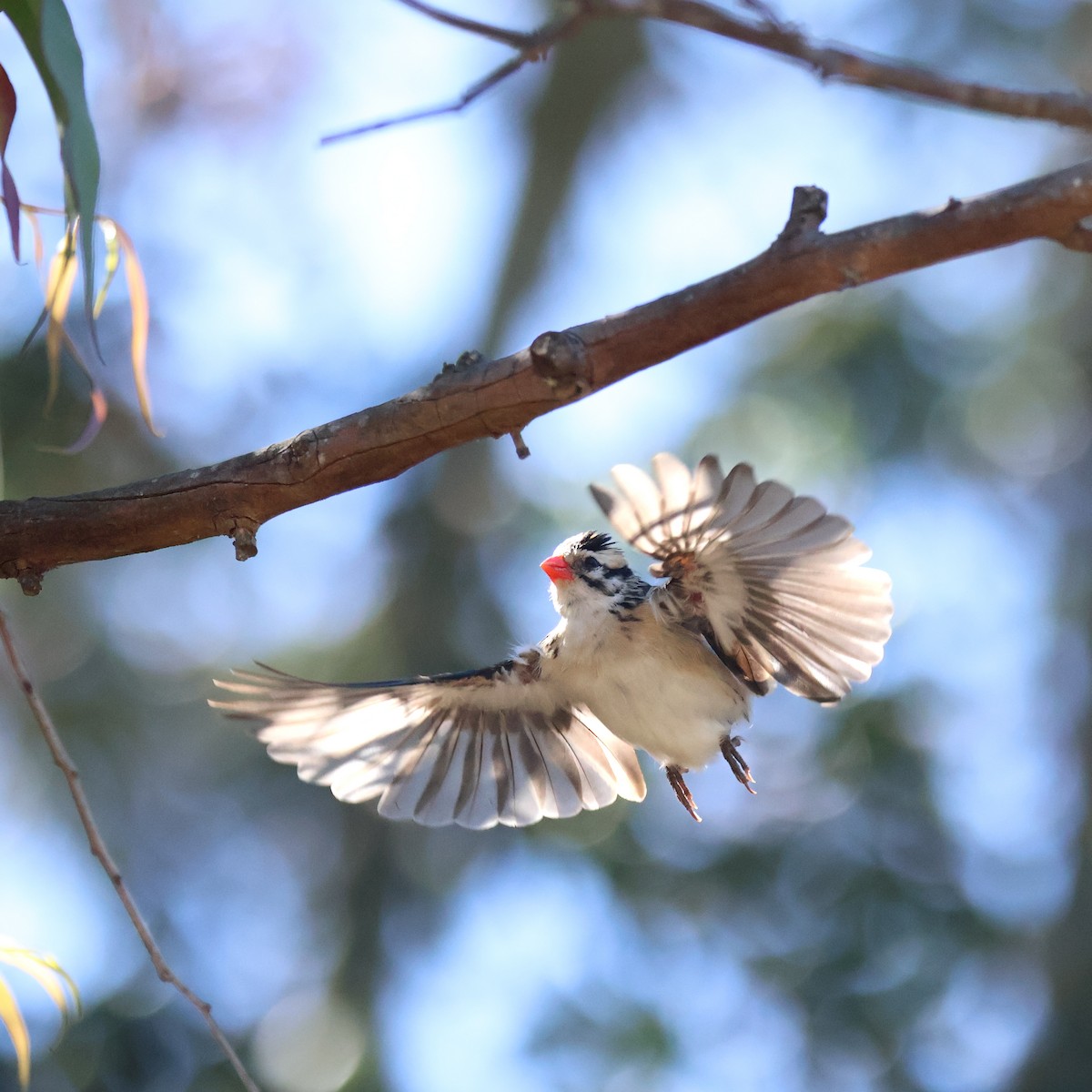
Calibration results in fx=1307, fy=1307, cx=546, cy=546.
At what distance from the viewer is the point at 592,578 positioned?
2934mm

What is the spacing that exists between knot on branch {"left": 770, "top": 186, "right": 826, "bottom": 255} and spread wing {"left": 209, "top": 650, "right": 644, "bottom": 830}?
5.07 feet

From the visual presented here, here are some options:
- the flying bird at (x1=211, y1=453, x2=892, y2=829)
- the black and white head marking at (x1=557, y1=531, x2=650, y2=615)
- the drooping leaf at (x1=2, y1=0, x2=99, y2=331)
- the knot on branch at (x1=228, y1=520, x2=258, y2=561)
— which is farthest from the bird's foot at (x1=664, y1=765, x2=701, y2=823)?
the drooping leaf at (x1=2, y1=0, x2=99, y2=331)

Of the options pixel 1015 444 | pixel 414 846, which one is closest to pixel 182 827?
pixel 414 846

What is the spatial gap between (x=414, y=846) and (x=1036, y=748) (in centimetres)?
292

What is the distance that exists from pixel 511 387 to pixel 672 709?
1.25 meters

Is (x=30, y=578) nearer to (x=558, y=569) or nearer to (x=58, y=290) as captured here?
(x=58, y=290)

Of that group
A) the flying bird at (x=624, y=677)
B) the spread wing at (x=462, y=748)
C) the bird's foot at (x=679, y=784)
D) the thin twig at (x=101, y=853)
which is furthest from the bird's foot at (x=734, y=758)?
the thin twig at (x=101, y=853)

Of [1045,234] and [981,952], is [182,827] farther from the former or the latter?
[1045,234]

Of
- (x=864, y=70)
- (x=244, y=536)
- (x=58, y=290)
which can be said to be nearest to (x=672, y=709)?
(x=244, y=536)

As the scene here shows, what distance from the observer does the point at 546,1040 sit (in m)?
4.74

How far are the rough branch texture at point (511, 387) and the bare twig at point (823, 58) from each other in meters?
0.09

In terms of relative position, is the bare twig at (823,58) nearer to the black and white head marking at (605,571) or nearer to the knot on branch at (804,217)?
the knot on branch at (804,217)

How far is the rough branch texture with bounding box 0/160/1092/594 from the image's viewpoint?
4.89 feet

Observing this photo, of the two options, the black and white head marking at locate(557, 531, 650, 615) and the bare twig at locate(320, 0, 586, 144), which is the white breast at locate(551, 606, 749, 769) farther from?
the bare twig at locate(320, 0, 586, 144)
